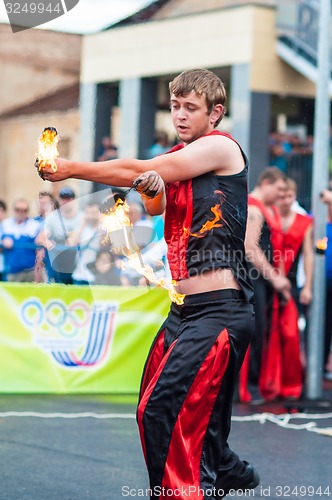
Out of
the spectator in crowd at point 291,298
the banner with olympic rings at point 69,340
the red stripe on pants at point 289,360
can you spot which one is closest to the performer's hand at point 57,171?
the banner with olympic rings at point 69,340

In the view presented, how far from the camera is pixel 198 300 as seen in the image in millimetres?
4105

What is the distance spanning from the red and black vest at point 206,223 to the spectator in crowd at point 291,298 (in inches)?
180

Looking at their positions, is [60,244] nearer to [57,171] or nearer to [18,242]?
[57,171]

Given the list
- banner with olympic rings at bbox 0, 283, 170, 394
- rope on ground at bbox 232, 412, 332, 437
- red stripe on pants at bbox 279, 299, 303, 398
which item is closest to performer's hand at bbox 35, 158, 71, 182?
rope on ground at bbox 232, 412, 332, 437

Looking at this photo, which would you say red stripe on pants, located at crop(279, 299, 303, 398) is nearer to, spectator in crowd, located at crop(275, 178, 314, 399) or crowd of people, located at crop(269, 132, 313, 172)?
spectator in crowd, located at crop(275, 178, 314, 399)

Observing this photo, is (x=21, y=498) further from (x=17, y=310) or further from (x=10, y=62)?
(x=10, y=62)

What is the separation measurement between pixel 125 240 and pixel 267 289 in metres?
4.75

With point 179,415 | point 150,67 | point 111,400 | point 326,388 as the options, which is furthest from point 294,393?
point 150,67

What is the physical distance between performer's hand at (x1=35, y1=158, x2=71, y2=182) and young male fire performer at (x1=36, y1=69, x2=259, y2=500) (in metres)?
Answer: 0.39

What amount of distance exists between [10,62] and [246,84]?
3.92m

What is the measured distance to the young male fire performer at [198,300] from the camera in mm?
3941

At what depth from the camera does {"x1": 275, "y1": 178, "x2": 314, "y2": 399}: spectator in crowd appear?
8.64 meters

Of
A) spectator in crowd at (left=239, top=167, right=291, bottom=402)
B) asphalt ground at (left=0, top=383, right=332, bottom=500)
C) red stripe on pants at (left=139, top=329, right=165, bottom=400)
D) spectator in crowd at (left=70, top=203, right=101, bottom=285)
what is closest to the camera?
red stripe on pants at (left=139, top=329, right=165, bottom=400)

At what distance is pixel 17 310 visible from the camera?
8750 millimetres
